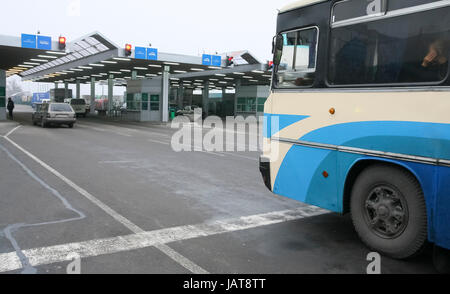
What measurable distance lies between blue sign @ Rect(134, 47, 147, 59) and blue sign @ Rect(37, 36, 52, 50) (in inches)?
244

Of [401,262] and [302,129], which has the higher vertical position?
[302,129]

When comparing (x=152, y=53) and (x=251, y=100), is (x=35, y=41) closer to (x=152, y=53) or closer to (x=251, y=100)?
(x=152, y=53)

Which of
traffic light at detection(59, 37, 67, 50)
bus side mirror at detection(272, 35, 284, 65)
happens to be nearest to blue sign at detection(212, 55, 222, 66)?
traffic light at detection(59, 37, 67, 50)

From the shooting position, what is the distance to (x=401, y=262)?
14.3ft

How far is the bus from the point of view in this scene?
3.97m

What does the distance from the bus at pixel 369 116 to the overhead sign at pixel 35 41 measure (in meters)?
23.1

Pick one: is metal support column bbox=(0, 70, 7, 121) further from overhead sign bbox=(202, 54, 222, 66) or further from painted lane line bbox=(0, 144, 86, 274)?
painted lane line bbox=(0, 144, 86, 274)

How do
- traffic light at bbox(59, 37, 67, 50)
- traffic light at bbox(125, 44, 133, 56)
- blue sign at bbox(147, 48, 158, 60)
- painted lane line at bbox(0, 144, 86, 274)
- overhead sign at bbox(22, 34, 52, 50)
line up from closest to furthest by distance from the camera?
painted lane line at bbox(0, 144, 86, 274), overhead sign at bbox(22, 34, 52, 50), traffic light at bbox(59, 37, 67, 50), traffic light at bbox(125, 44, 133, 56), blue sign at bbox(147, 48, 158, 60)

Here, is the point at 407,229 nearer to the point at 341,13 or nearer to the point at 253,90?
the point at 341,13

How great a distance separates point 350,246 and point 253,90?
42.1 m

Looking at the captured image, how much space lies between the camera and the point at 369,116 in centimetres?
455

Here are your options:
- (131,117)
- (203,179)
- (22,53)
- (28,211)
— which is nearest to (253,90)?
(131,117)

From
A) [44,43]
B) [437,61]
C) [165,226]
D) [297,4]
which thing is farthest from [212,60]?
[437,61]

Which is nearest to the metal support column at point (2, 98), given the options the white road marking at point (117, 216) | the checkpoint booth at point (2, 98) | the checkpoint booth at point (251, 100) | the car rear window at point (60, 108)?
the checkpoint booth at point (2, 98)
